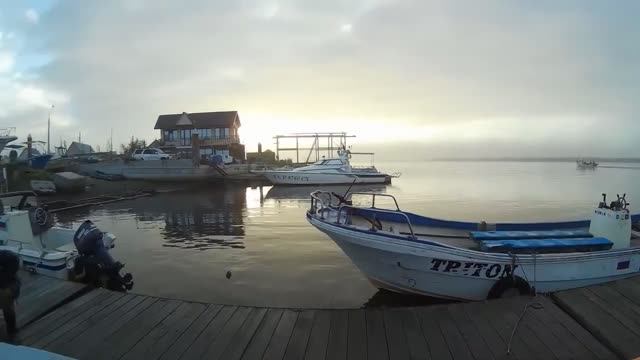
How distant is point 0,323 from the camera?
5.64m

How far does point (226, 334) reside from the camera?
5344 millimetres

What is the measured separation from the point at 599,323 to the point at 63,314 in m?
8.33

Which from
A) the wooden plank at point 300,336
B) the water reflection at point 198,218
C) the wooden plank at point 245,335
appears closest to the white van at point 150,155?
the water reflection at point 198,218

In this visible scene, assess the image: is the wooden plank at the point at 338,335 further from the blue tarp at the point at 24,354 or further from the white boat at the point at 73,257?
the white boat at the point at 73,257

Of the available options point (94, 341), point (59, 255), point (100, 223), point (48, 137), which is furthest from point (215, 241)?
point (48, 137)

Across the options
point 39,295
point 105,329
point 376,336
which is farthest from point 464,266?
point 39,295

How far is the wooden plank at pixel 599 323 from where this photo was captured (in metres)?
4.77

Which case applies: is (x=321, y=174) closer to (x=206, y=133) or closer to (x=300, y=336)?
(x=206, y=133)

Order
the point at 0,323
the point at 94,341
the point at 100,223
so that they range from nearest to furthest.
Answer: the point at 94,341 < the point at 0,323 < the point at 100,223

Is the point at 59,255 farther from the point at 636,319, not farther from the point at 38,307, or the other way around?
the point at 636,319

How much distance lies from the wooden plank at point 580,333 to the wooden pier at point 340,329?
15mm

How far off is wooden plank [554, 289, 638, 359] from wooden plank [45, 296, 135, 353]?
286 inches

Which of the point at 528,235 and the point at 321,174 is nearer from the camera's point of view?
the point at 528,235

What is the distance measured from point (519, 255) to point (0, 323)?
869cm
